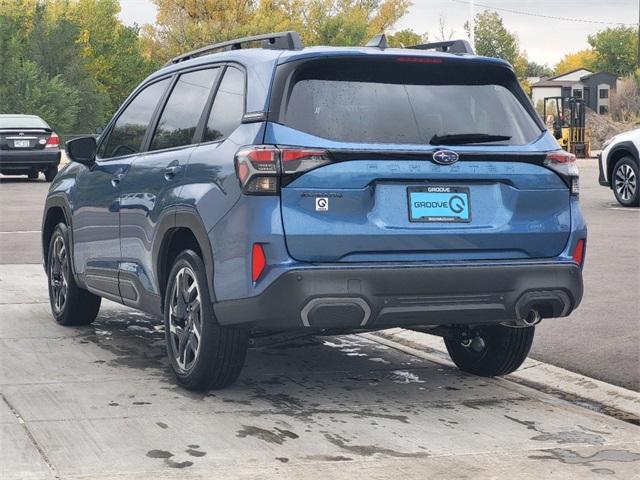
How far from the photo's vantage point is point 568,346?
839 centimetres

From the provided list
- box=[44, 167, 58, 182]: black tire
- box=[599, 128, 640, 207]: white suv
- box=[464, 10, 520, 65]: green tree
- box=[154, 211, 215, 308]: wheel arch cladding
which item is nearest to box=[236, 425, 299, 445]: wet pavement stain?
box=[154, 211, 215, 308]: wheel arch cladding

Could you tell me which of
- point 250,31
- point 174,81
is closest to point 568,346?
point 174,81

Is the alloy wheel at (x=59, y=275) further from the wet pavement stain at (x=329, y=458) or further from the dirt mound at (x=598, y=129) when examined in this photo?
the dirt mound at (x=598, y=129)

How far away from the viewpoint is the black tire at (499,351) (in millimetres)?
7316

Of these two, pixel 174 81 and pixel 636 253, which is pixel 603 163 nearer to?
pixel 636 253

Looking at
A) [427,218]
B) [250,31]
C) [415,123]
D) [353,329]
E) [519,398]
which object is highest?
[250,31]

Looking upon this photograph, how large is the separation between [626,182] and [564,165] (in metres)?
14.0

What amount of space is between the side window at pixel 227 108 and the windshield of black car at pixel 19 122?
23.1 metres

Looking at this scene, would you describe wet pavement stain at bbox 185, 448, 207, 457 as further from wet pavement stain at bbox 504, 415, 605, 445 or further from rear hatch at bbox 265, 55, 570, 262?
wet pavement stain at bbox 504, 415, 605, 445

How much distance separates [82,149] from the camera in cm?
854

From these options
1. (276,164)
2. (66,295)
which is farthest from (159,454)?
(66,295)

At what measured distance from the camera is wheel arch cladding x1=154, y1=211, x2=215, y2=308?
6516 millimetres

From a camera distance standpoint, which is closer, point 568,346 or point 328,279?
point 328,279

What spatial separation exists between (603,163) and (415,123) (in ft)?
47.2
